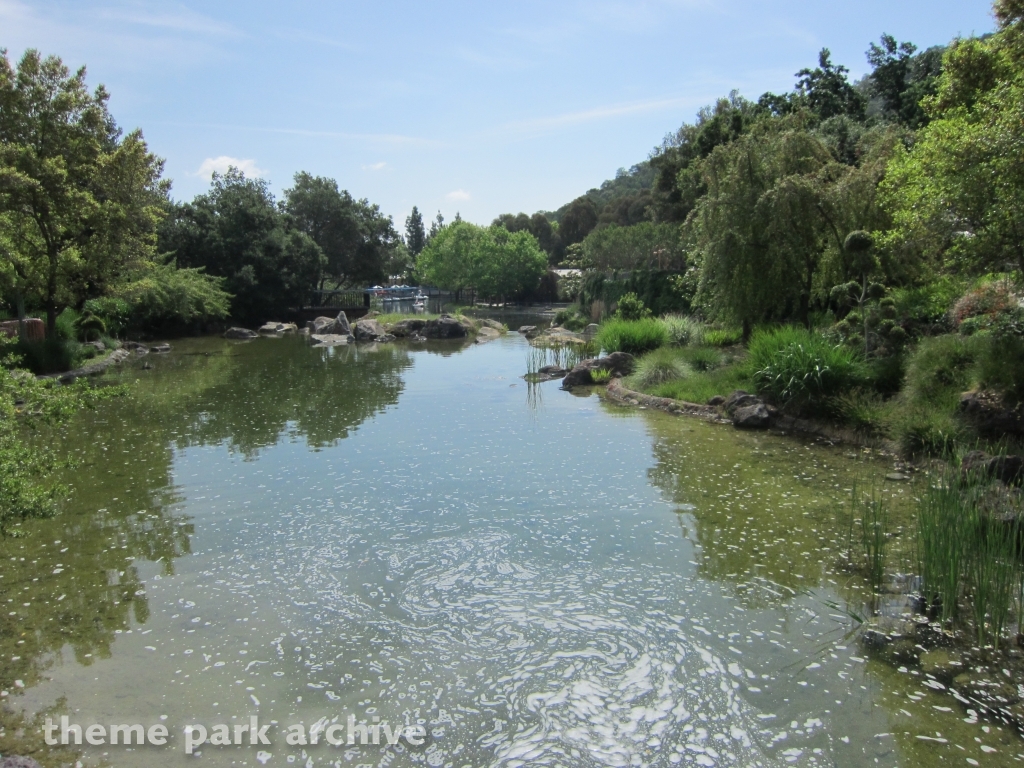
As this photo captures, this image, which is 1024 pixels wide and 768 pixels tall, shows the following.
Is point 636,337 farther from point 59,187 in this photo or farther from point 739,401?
point 59,187

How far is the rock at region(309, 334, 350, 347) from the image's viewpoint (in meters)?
34.9

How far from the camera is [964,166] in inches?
379

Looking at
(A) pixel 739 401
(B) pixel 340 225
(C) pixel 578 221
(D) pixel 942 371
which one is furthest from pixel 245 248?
(C) pixel 578 221

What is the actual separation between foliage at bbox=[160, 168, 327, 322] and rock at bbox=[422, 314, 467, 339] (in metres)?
10.5

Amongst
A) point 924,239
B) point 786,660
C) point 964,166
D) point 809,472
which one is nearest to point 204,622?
point 786,660

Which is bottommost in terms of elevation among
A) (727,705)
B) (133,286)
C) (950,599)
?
(727,705)

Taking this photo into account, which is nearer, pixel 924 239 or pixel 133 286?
pixel 924 239

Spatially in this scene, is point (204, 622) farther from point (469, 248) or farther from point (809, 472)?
point (469, 248)

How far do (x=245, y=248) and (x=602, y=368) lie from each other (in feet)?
96.9

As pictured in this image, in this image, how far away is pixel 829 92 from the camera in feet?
131

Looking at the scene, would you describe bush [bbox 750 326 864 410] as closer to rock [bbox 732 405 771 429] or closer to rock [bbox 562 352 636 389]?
rock [bbox 732 405 771 429]

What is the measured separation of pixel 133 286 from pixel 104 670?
72.3ft

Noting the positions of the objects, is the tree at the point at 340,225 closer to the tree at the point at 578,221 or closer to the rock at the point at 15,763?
the tree at the point at 578,221

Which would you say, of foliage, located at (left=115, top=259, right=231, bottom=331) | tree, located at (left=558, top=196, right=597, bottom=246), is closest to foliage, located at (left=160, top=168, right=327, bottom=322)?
foliage, located at (left=115, top=259, right=231, bottom=331)
